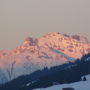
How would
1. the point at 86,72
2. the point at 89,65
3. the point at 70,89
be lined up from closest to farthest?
the point at 70,89 < the point at 86,72 < the point at 89,65

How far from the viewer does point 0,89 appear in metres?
146

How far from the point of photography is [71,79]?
130 m

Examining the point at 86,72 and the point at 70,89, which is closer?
the point at 70,89

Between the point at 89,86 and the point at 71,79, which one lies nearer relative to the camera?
the point at 89,86

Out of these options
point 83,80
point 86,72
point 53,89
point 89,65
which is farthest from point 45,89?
point 89,65

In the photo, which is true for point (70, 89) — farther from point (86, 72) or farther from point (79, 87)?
point (86, 72)

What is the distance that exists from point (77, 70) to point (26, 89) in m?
24.2

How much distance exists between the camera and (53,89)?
11300 centimetres

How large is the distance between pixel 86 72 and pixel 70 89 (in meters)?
37.9

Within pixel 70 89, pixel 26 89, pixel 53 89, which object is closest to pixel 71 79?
pixel 26 89

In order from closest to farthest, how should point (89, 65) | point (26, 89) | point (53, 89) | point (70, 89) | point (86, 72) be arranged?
point (70, 89)
point (53, 89)
point (26, 89)
point (86, 72)
point (89, 65)

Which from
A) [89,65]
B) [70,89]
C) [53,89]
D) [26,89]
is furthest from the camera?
[89,65]

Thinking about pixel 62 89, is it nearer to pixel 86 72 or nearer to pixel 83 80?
pixel 83 80

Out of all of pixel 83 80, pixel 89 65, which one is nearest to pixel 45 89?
pixel 83 80
